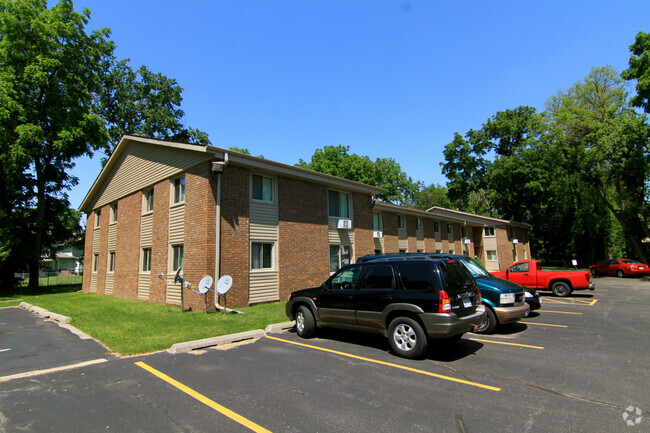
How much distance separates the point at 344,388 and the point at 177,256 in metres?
11.7

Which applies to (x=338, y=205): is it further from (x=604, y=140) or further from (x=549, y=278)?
(x=604, y=140)

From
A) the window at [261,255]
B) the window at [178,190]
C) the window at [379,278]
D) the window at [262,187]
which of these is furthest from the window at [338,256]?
the window at [379,278]

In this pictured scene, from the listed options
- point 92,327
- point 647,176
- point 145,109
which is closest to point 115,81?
point 145,109

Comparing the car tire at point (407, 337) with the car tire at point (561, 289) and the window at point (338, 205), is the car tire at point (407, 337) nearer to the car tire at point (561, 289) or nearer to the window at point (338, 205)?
the window at point (338, 205)

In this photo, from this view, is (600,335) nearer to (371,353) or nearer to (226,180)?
(371,353)

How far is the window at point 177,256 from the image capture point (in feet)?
46.7

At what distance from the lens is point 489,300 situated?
823cm

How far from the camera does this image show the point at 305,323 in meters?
8.04

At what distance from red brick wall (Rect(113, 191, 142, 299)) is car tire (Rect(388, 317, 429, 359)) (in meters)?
14.9

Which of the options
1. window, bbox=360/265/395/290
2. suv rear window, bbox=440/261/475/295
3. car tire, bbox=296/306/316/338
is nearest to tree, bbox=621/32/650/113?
suv rear window, bbox=440/261/475/295

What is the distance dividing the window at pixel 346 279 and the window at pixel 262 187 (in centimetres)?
740

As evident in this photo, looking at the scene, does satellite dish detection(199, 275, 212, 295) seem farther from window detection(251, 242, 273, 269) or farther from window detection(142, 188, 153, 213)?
window detection(142, 188, 153, 213)

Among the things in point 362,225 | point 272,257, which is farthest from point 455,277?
point 362,225

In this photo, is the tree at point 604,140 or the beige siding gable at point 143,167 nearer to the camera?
the beige siding gable at point 143,167
